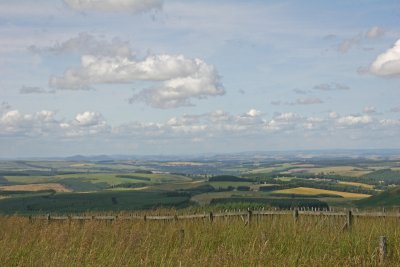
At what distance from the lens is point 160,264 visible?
955cm

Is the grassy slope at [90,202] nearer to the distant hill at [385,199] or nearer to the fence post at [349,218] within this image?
the distant hill at [385,199]

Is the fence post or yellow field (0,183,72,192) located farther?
yellow field (0,183,72,192)

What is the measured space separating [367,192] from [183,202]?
5183 centimetres

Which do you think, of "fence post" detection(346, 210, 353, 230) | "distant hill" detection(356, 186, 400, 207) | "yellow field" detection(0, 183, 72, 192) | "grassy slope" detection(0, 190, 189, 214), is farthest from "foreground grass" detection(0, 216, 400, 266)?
"yellow field" detection(0, 183, 72, 192)

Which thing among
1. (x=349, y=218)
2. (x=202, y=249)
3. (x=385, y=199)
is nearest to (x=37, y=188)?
(x=385, y=199)

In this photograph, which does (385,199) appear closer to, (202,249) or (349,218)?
(349,218)

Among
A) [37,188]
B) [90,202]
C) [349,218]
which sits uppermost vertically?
[349,218]

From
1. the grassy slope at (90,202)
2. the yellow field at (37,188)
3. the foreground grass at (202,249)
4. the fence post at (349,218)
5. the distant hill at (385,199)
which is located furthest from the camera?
Answer: the yellow field at (37,188)

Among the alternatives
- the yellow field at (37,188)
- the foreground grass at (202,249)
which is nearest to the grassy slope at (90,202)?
the yellow field at (37,188)

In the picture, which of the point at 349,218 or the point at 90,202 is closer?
the point at 349,218

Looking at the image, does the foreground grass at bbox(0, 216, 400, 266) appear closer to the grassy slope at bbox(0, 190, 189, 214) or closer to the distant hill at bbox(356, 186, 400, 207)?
the distant hill at bbox(356, 186, 400, 207)

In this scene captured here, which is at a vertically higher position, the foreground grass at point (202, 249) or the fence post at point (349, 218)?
the foreground grass at point (202, 249)

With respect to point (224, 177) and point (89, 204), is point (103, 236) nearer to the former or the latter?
point (89, 204)

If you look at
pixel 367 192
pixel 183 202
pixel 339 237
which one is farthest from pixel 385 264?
Result: pixel 367 192
